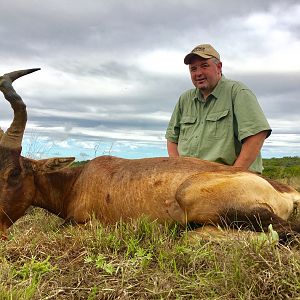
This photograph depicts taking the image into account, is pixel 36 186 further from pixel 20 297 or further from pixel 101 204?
pixel 20 297

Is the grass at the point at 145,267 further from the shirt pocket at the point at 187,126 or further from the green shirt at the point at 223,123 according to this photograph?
the shirt pocket at the point at 187,126


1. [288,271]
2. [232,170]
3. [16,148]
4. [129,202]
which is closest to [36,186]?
[16,148]

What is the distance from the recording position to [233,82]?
26.0ft

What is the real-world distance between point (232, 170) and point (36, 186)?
292cm

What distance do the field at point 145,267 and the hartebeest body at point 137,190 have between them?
60cm

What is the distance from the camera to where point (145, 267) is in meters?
3.85

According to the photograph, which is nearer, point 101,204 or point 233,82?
point 101,204

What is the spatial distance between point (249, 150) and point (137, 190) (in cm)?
220

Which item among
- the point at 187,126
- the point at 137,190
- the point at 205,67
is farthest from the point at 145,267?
the point at 205,67

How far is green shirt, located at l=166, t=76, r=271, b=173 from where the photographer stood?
7.42 metres

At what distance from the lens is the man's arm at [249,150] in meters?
7.18

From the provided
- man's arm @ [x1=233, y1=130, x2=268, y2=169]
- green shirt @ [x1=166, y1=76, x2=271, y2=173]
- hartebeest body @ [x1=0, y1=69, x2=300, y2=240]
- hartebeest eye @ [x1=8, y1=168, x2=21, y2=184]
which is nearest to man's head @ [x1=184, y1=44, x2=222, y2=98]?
green shirt @ [x1=166, y1=76, x2=271, y2=173]

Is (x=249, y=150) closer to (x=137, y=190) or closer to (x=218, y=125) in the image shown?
(x=218, y=125)

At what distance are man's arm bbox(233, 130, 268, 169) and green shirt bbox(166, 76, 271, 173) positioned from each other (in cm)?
10
